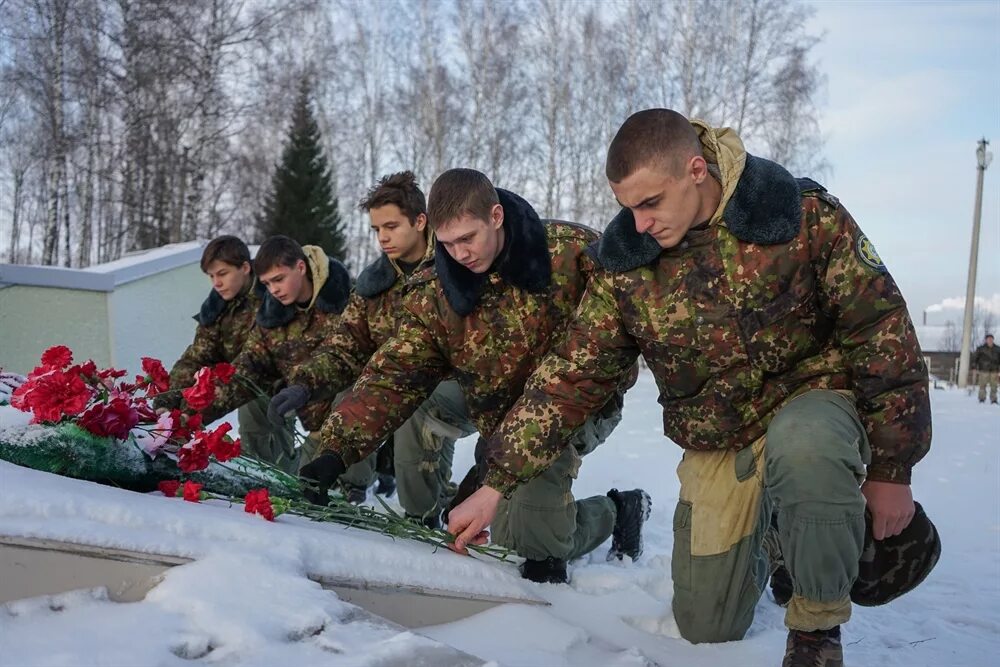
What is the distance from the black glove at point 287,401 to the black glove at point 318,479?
1000mm

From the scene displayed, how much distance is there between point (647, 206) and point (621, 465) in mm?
4283

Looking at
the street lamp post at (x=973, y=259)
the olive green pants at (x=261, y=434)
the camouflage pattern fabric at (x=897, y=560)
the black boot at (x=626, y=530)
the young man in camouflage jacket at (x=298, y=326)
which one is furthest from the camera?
the street lamp post at (x=973, y=259)

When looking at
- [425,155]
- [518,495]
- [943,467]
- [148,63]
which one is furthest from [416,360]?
[425,155]

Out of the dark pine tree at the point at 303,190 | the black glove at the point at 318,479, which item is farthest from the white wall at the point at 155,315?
the dark pine tree at the point at 303,190

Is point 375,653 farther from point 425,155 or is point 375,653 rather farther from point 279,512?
point 425,155

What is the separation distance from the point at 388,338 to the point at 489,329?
982 mm

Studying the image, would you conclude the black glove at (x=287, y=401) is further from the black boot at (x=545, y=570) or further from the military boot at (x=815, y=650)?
the military boot at (x=815, y=650)

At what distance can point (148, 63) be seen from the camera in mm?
17047

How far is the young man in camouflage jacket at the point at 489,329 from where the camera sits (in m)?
2.88

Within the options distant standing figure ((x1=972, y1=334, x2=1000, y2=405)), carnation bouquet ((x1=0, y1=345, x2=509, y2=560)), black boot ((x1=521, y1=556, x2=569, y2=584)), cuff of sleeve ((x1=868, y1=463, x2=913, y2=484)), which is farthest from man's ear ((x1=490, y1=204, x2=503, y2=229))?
distant standing figure ((x1=972, y1=334, x2=1000, y2=405))

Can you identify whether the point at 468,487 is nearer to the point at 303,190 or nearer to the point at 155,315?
the point at 155,315

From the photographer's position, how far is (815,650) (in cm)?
209

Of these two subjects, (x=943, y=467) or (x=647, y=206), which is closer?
(x=647, y=206)

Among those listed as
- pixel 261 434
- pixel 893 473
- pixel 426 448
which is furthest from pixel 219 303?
pixel 893 473
